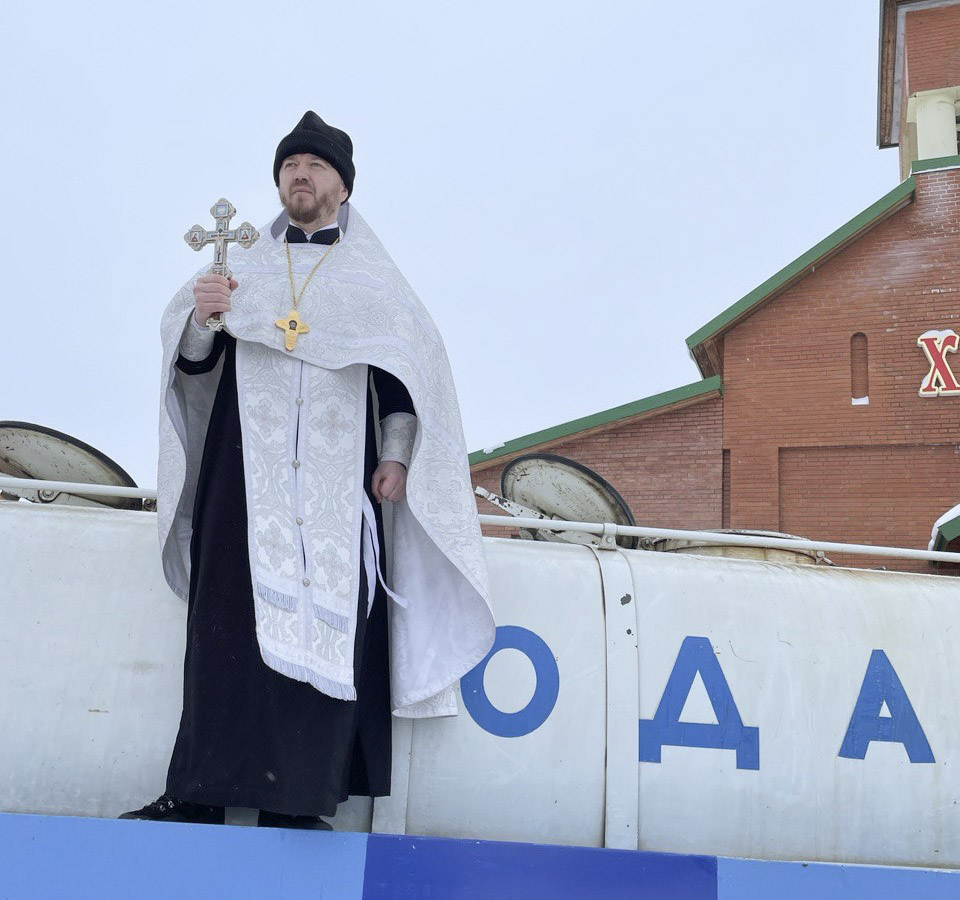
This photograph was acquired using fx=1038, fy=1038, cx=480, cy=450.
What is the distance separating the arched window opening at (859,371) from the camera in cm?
1155

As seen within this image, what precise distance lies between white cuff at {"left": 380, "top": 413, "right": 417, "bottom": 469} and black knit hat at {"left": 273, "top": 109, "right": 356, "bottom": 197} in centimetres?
81

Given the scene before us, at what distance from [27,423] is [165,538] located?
2.68 feet

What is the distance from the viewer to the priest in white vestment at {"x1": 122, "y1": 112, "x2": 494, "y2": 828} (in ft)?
8.41

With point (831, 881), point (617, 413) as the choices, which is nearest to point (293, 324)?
point (831, 881)

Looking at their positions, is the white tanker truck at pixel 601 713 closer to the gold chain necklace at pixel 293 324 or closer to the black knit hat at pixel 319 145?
the gold chain necklace at pixel 293 324

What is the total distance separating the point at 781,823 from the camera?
282 centimetres

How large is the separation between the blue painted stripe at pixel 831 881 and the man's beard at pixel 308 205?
82.5 inches

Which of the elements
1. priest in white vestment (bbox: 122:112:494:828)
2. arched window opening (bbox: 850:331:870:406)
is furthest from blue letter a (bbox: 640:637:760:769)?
arched window opening (bbox: 850:331:870:406)

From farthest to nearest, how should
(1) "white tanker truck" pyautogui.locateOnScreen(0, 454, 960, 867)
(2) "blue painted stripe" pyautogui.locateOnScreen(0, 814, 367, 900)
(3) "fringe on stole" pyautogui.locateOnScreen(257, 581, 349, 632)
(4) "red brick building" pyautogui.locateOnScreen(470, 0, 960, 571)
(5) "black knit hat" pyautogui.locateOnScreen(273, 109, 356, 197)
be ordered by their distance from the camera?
(4) "red brick building" pyautogui.locateOnScreen(470, 0, 960, 571) < (5) "black knit hat" pyautogui.locateOnScreen(273, 109, 356, 197) < (1) "white tanker truck" pyautogui.locateOnScreen(0, 454, 960, 867) < (3) "fringe on stole" pyautogui.locateOnScreen(257, 581, 349, 632) < (2) "blue painted stripe" pyautogui.locateOnScreen(0, 814, 367, 900)

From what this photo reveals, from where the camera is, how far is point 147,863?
238 cm

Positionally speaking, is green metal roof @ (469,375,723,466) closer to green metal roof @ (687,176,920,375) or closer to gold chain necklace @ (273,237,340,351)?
green metal roof @ (687,176,920,375)

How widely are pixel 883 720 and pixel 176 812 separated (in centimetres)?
193

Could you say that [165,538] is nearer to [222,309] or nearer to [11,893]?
[222,309]

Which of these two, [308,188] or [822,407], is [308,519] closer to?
[308,188]
